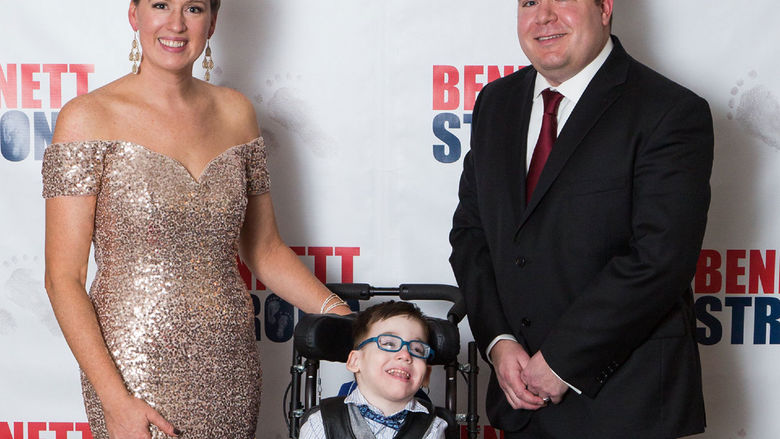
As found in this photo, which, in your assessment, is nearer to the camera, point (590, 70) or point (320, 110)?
point (590, 70)

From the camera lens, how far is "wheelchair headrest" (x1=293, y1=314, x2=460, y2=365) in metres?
2.22

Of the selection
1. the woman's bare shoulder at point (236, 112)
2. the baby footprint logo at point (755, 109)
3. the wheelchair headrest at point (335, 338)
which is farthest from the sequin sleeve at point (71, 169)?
the baby footprint logo at point (755, 109)

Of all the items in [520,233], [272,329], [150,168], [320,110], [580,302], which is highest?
[320,110]

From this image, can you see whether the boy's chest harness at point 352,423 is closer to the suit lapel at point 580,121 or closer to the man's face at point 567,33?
the suit lapel at point 580,121

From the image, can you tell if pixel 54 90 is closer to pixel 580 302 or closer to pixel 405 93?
pixel 405 93

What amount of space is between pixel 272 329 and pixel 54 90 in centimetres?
123

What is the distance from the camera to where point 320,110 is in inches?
123

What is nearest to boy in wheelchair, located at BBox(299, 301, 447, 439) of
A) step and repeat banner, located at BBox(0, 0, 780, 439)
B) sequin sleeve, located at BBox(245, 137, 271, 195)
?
sequin sleeve, located at BBox(245, 137, 271, 195)

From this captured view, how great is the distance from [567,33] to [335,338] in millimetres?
1042

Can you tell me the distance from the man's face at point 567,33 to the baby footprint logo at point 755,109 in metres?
1.16

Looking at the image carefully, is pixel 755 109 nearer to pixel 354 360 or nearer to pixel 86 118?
pixel 354 360

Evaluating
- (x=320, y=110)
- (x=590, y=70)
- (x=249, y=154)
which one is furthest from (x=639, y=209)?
(x=320, y=110)

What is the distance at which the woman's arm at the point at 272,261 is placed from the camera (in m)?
2.54

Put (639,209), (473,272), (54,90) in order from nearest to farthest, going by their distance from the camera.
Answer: (639,209), (473,272), (54,90)
